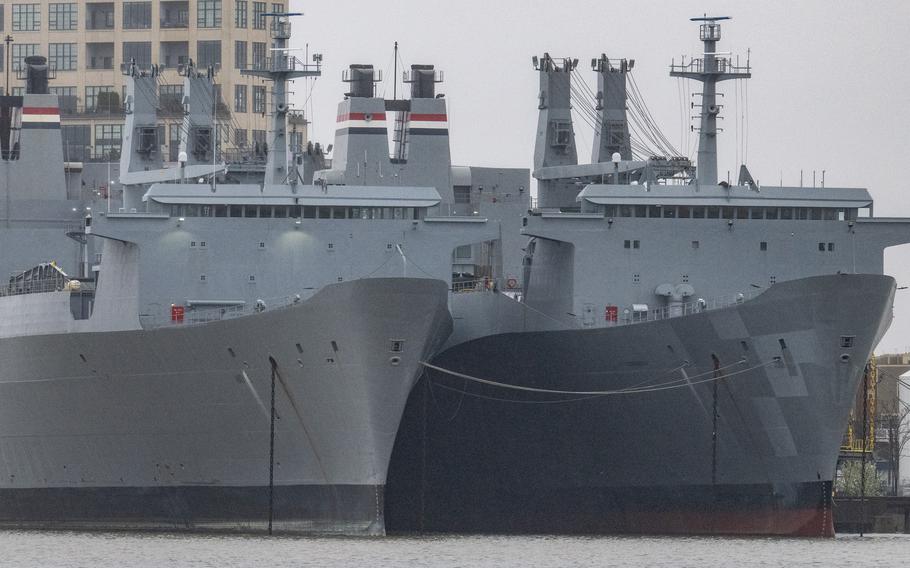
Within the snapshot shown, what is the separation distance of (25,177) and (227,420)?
44.4 ft

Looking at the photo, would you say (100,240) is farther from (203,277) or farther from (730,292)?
(730,292)

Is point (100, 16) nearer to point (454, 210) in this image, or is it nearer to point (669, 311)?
point (454, 210)

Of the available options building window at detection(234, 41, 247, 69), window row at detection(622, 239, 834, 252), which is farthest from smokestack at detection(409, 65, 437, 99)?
building window at detection(234, 41, 247, 69)

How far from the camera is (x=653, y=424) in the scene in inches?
1941

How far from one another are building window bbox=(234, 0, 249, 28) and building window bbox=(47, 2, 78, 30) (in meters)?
5.83

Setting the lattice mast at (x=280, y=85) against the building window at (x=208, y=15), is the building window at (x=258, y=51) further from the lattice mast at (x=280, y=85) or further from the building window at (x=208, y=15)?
the lattice mast at (x=280, y=85)

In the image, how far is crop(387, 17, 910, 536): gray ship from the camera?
4844 cm

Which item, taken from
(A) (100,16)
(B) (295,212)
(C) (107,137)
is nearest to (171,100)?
(B) (295,212)

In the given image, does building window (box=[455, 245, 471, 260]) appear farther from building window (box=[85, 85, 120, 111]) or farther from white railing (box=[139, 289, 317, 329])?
building window (box=[85, 85, 120, 111])

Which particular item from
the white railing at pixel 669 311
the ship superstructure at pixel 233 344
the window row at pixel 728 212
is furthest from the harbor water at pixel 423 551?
the window row at pixel 728 212

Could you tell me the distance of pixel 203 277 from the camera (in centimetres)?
5050

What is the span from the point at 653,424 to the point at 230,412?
873cm

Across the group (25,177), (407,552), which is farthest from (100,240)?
(407,552)

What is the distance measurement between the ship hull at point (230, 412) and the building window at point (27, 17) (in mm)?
34442
